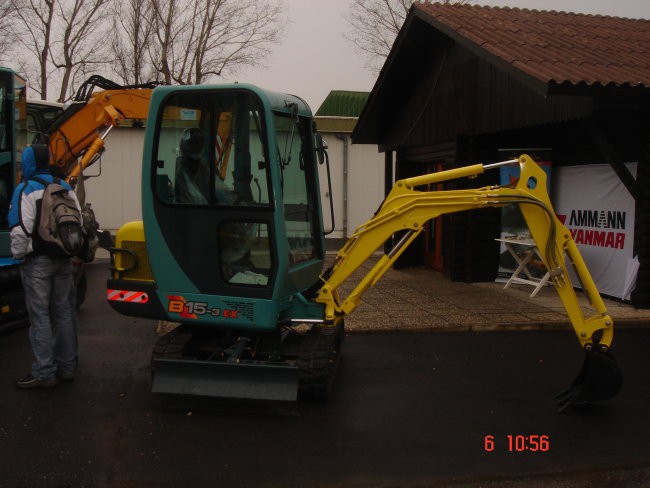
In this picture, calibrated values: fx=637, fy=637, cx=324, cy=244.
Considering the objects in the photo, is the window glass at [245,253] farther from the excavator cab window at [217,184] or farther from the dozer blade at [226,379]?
the dozer blade at [226,379]

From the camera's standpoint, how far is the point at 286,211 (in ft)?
17.6

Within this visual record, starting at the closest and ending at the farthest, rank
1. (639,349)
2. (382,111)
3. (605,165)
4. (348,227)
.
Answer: (639,349)
(605,165)
(382,111)
(348,227)

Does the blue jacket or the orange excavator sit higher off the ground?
the orange excavator

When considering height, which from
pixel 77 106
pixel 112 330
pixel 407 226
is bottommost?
pixel 112 330

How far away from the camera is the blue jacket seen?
5543mm

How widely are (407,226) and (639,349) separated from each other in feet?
12.0

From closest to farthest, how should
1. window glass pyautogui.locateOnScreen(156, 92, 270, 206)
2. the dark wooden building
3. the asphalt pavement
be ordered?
the asphalt pavement → window glass pyautogui.locateOnScreen(156, 92, 270, 206) → the dark wooden building

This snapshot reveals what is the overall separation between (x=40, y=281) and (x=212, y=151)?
202 centimetres

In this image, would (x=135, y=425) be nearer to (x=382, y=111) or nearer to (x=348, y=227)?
(x=382, y=111)

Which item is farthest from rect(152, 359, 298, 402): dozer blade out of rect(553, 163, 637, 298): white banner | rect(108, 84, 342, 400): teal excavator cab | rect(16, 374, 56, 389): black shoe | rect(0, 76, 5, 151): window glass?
rect(553, 163, 637, 298): white banner

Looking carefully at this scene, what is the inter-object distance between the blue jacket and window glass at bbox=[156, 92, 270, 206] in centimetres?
125

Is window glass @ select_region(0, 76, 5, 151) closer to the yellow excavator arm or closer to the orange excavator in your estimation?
the orange excavator

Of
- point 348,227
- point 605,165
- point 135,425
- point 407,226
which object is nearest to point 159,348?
point 135,425

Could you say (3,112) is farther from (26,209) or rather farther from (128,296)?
(128,296)
